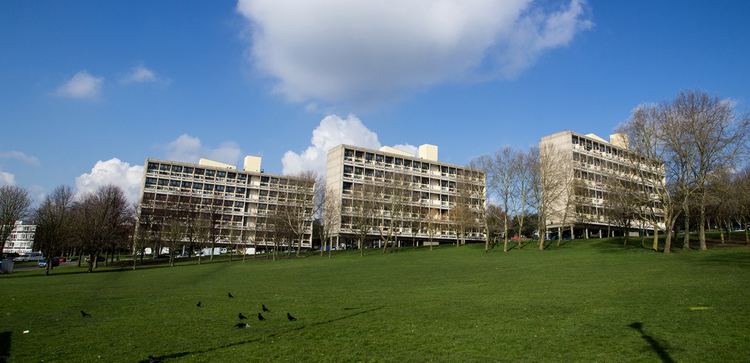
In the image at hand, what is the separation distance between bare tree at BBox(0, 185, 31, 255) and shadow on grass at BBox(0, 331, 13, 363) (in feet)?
266

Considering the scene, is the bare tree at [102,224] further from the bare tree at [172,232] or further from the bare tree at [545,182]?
the bare tree at [545,182]

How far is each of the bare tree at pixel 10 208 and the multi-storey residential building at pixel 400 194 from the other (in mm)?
54375

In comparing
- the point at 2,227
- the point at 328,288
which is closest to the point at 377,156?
the point at 2,227

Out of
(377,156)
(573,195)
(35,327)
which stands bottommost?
(35,327)

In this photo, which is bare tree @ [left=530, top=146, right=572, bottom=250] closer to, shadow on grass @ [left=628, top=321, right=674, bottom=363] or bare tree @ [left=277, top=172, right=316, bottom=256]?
bare tree @ [left=277, top=172, right=316, bottom=256]

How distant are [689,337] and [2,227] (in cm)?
9951

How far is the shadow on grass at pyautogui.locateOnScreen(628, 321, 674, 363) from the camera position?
11363 millimetres

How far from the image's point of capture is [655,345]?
41.0 feet

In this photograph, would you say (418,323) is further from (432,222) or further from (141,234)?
(432,222)

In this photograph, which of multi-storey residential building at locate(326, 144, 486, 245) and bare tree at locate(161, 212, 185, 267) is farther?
multi-storey residential building at locate(326, 144, 486, 245)

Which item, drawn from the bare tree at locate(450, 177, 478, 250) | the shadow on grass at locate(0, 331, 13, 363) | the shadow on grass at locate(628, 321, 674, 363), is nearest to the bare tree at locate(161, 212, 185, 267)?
the bare tree at locate(450, 177, 478, 250)

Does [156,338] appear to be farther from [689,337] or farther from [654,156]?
[654,156]

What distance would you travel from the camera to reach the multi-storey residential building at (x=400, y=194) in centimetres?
8638

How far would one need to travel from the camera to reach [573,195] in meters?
70.5
